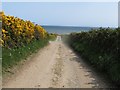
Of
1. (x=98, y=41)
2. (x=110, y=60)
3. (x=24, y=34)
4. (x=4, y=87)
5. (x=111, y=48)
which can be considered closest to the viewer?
(x=4, y=87)

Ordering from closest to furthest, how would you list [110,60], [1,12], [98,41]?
[110,60], [1,12], [98,41]

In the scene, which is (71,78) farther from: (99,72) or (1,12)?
(1,12)

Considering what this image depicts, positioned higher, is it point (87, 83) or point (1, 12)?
point (1, 12)

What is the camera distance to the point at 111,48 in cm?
1631

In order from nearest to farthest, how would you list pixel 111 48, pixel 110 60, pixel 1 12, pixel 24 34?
1. pixel 110 60
2. pixel 111 48
3. pixel 1 12
4. pixel 24 34

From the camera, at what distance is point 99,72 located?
15.1 metres

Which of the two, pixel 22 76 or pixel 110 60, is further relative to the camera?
pixel 110 60

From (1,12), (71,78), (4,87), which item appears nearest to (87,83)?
(71,78)

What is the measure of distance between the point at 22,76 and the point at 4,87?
95.0 inches

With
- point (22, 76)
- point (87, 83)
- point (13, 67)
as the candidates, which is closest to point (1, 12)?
point (13, 67)

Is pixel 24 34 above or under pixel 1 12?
under

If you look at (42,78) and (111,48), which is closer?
(42,78)

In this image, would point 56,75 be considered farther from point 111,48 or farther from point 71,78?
point 111,48

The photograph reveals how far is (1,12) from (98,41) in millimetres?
6238
